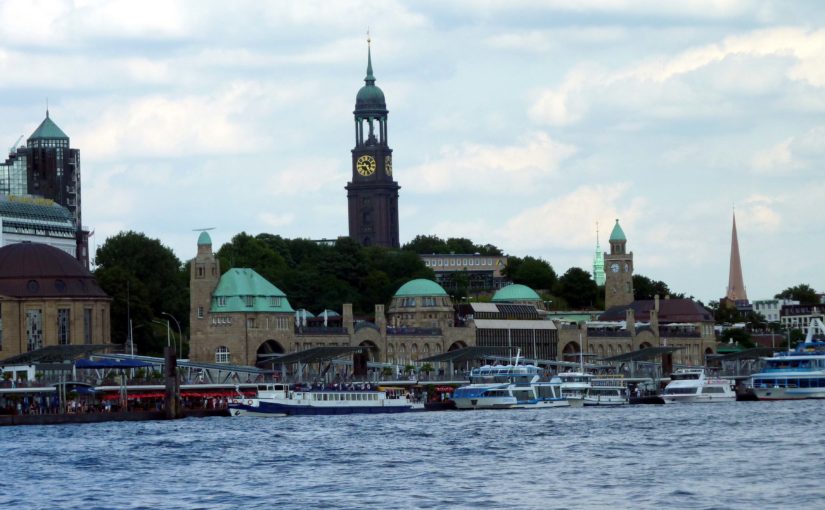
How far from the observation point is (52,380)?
165125mm

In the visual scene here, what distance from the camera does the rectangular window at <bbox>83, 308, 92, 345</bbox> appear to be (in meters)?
192

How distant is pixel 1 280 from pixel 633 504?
394 feet

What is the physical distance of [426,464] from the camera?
10094 cm

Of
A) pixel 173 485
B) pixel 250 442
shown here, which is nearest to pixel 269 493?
pixel 173 485

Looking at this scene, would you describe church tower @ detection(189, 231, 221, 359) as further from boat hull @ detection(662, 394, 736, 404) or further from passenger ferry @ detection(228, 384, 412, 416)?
boat hull @ detection(662, 394, 736, 404)

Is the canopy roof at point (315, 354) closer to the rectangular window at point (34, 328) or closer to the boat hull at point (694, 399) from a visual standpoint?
the rectangular window at point (34, 328)

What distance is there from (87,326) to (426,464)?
97.1 m

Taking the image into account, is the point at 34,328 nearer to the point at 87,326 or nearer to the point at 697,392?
the point at 87,326

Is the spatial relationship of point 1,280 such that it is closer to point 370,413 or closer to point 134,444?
point 370,413

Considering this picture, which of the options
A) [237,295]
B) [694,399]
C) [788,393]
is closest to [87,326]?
[237,295]

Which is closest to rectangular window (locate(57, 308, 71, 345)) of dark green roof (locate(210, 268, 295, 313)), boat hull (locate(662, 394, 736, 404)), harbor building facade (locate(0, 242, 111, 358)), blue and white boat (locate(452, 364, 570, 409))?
harbor building facade (locate(0, 242, 111, 358))

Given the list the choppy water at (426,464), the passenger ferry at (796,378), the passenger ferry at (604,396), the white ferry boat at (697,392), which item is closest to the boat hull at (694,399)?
the white ferry boat at (697,392)

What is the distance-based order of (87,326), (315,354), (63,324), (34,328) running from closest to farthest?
(315,354)
(34,328)
(63,324)
(87,326)

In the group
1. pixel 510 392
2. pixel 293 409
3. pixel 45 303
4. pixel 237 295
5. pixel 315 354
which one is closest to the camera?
pixel 293 409
